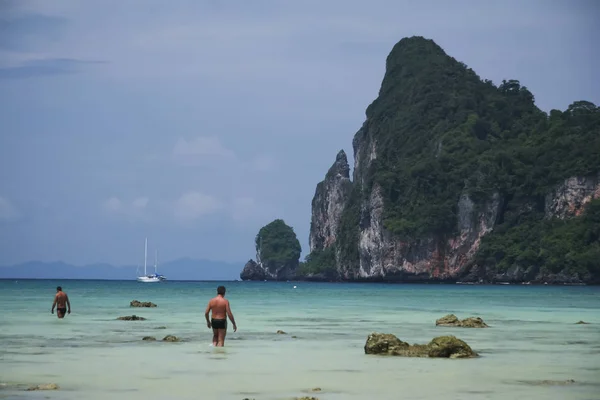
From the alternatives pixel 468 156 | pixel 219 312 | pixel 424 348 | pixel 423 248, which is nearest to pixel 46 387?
pixel 219 312

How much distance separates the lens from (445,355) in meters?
18.8

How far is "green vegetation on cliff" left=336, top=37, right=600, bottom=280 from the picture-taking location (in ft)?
407

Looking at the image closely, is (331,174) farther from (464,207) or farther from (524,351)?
(524,351)

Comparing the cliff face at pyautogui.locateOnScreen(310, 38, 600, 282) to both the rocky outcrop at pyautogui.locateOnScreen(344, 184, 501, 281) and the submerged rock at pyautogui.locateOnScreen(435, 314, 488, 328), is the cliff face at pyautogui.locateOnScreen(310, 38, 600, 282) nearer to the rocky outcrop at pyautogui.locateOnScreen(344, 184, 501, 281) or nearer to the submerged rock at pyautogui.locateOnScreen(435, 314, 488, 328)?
the rocky outcrop at pyautogui.locateOnScreen(344, 184, 501, 281)

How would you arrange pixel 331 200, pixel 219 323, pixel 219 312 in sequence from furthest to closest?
pixel 331 200 < pixel 219 323 < pixel 219 312

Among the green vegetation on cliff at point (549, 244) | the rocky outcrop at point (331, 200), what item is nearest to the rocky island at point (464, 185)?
the green vegetation on cliff at point (549, 244)

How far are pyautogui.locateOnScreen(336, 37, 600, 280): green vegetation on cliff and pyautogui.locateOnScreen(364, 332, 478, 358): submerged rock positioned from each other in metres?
98.9

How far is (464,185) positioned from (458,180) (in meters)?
2.66

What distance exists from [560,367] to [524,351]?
11.3 feet

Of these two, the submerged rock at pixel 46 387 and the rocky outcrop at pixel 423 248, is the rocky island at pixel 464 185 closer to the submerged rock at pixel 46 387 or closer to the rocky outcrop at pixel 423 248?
the rocky outcrop at pixel 423 248

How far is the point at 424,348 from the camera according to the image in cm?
1931

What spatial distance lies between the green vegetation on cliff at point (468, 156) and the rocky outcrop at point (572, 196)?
1.20 meters

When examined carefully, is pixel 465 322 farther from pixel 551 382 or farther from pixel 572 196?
pixel 572 196

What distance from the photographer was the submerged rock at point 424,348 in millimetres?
18828
